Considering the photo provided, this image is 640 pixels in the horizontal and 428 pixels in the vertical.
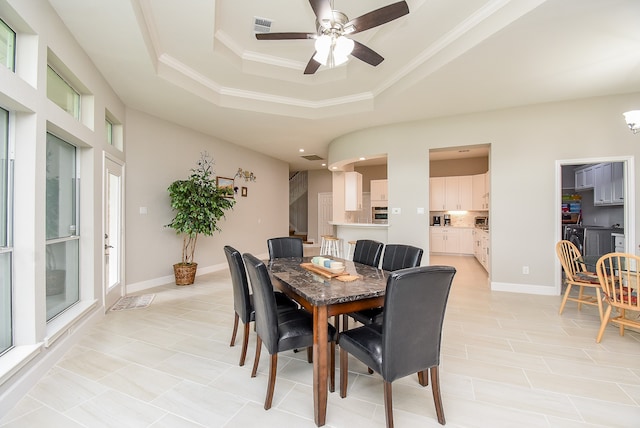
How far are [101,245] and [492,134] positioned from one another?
5.60m

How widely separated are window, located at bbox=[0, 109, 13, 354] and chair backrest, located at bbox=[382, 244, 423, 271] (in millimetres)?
2963

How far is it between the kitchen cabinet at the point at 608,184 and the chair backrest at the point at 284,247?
5338mm

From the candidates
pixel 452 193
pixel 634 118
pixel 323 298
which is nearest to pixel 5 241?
pixel 323 298

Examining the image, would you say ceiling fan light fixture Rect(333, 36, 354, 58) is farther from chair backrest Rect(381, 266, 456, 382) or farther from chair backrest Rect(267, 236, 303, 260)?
chair backrest Rect(267, 236, 303, 260)

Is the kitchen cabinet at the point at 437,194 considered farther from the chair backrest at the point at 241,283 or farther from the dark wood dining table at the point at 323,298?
the chair backrest at the point at 241,283

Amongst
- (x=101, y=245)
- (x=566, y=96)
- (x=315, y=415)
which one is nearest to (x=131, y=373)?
(x=315, y=415)

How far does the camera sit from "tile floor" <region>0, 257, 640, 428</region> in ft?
5.48

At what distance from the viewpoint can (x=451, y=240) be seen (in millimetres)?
7805

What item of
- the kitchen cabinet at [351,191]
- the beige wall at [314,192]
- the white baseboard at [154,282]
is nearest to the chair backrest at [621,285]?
the kitchen cabinet at [351,191]

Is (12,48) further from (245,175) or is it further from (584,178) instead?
(584,178)

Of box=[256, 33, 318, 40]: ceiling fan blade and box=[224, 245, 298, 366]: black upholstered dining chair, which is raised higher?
box=[256, 33, 318, 40]: ceiling fan blade

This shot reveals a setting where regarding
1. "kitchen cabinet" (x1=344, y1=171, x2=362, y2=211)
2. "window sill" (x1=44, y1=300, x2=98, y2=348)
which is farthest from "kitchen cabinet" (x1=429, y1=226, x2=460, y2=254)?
"window sill" (x1=44, y1=300, x2=98, y2=348)

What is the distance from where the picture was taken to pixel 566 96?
3840 millimetres

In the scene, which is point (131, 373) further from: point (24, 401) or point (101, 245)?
point (101, 245)
